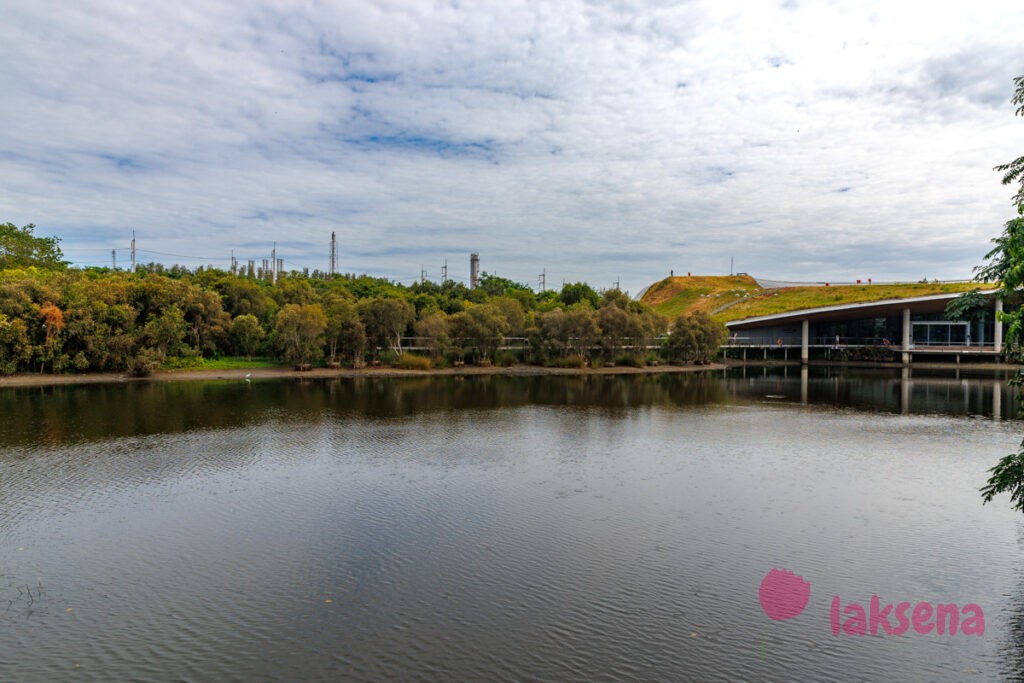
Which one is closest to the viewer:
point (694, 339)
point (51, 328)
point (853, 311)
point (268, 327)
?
point (51, 328)

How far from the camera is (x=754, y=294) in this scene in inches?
4028

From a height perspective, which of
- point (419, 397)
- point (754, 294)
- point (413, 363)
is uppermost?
point (754, 294)

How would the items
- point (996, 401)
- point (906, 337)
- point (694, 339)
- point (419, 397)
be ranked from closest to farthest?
1. point (996, 401)
2. point (419, 397)
3. point (694, 339)
4. point (906, 337)

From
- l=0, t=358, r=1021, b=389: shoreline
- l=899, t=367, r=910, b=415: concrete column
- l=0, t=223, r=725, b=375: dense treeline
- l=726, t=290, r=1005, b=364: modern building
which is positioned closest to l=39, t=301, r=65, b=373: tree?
l=0, t=223, r=725, b=375: dense treeline

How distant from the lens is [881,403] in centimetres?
3925

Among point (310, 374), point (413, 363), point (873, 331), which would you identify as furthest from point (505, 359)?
point (873, 331)

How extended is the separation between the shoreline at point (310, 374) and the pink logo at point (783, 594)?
158 feet

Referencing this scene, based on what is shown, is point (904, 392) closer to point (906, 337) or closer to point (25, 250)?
point (906, 337)

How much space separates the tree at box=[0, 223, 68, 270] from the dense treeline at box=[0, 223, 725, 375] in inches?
5.0

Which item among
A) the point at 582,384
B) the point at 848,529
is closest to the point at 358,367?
the point at 582,384

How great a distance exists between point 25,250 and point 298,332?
107 ft

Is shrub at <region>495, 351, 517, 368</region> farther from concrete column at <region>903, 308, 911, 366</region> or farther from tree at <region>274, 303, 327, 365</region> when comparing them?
concrete column at <region>903, 308, 911, 366</region>

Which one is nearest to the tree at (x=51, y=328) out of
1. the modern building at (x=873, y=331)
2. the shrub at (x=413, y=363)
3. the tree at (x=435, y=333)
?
the shrub at (x=413, y=363)

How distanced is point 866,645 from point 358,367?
54.1m
